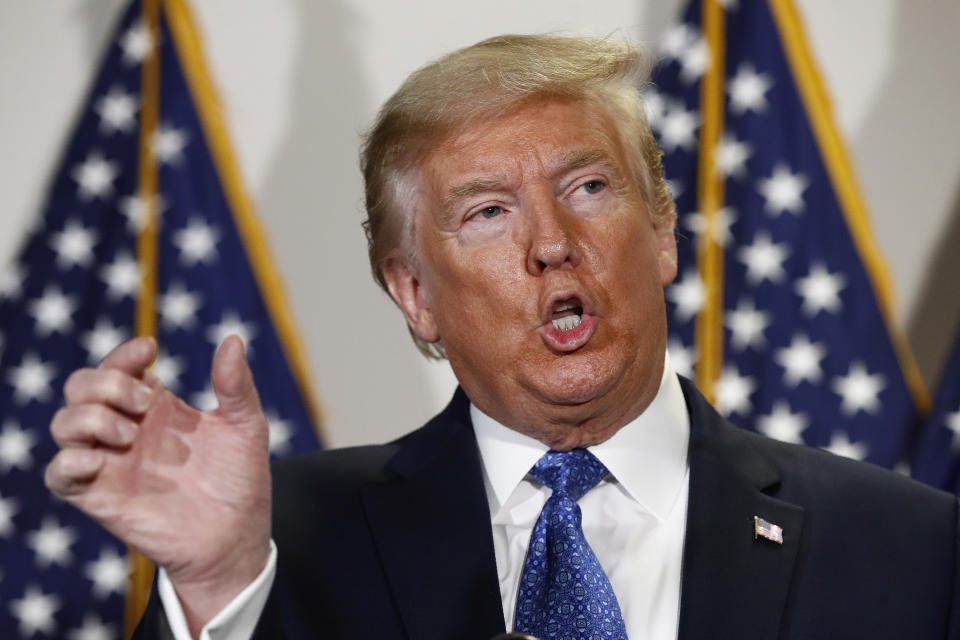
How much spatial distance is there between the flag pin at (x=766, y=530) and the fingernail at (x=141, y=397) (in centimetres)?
92

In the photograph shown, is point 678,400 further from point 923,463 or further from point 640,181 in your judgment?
point 923,463

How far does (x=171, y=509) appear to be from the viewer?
1380 millimetres

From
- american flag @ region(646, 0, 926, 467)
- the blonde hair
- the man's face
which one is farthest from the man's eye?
american flag @ region(646, 0, 926, 467)

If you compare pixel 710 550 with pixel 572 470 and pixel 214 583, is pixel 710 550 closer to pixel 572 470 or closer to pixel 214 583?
pixel 572 470

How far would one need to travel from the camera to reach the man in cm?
172

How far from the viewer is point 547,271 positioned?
1.79 metres

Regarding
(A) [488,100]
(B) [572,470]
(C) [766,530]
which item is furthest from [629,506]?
(A) [488,100]

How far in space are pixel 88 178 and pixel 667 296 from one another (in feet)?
5.39

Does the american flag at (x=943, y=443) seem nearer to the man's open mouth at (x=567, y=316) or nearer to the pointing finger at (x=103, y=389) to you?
the man's open mouth at (x=567, y=316)

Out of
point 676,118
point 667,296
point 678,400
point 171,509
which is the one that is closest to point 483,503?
point 678,400

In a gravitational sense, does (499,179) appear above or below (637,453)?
above

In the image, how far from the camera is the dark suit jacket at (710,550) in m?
1.70

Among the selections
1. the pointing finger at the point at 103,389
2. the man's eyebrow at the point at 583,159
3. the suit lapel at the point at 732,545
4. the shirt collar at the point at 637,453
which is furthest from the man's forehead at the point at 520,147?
the pointing finger at the point at 103,389

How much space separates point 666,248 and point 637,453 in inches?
16.1
